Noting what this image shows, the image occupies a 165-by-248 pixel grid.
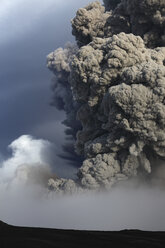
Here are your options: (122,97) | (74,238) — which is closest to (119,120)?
(122,97)

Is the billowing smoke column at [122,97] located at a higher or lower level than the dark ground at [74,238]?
higher

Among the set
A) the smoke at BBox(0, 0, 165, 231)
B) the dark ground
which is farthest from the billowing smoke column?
the dark ground

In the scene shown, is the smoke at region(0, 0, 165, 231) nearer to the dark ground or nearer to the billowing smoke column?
the billowing smoke column

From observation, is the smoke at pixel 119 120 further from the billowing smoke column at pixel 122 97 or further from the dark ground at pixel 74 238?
the dark ground at pixel 74 238

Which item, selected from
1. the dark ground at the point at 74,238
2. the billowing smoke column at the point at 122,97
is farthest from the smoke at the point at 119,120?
the dark ground at the point at 74,238

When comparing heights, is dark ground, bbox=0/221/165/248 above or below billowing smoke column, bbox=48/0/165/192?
below

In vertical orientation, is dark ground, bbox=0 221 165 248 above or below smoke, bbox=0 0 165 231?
below

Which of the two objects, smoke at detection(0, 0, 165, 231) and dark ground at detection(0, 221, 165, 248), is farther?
smoke at detection(0, 0, 165, 231)

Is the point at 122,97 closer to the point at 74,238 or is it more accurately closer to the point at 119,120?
the point at 119,120
